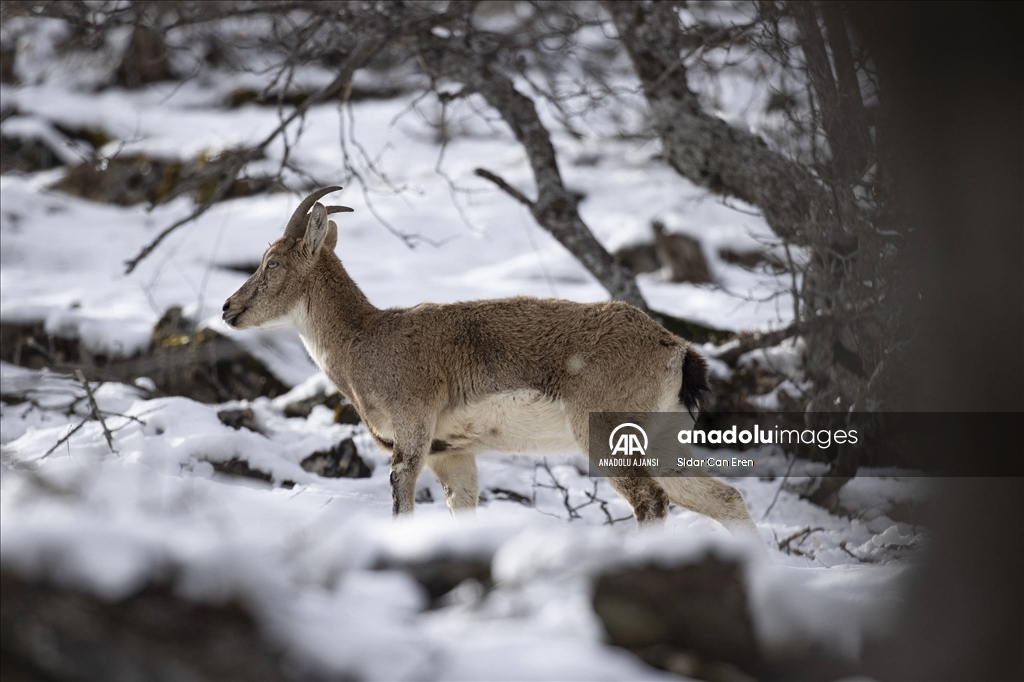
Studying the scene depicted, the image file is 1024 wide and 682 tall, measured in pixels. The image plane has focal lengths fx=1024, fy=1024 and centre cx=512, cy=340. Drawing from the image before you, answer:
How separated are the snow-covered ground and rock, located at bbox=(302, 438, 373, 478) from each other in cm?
11

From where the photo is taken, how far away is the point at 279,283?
6.74 m

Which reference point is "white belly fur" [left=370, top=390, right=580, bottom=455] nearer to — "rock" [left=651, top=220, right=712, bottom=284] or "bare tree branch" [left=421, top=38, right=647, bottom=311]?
"bare tree branch" [left=421, top=38, right=647, bottom=311]

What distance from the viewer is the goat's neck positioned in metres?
6.64

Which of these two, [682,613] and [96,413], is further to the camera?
[96,413]

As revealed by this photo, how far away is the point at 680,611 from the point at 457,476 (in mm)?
3633

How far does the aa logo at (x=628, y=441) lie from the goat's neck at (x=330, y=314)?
1.88 meters

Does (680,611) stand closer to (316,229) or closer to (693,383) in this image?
(693,383)

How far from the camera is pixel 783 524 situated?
25.3ft

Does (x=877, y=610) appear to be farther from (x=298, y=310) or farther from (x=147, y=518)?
(x=298, y=310)

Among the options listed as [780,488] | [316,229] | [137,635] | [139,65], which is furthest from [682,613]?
[139,65]

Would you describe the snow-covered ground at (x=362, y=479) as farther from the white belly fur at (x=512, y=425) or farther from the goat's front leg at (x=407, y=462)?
the white belly fur at (x=512, y=425)

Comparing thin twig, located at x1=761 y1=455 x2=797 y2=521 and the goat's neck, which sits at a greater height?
the goat's neck

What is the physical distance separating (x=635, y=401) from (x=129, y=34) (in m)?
18.9

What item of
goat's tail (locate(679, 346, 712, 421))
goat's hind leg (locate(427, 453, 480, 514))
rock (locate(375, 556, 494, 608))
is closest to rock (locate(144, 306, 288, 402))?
goat's hind leg (locate(427, 453, 480, 514))
